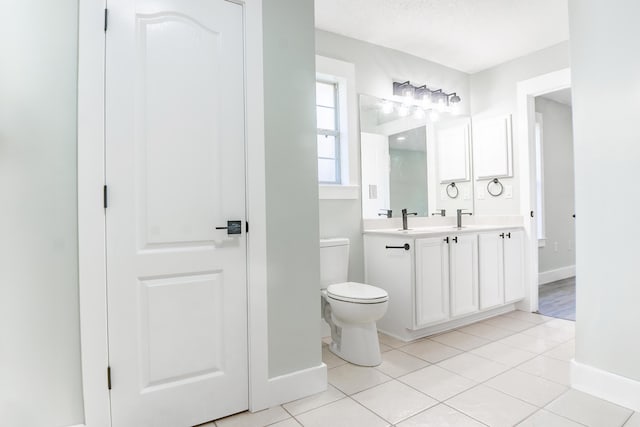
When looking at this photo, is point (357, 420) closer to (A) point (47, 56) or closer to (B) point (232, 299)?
(B) point (232, 299)

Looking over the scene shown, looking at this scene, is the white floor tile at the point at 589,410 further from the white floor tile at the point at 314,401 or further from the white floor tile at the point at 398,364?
the white floor tile at the point at 314,401

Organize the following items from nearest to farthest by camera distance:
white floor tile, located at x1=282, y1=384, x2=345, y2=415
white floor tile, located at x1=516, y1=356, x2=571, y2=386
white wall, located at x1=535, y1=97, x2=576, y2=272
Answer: white floor tile, located at x1=282, y1=384, x2=345, y2=415, white floor tile, located at x1=516, y1=356, x2=571, y2=386, white wall, located at x1=535, y1=97, x2=576, y2=272

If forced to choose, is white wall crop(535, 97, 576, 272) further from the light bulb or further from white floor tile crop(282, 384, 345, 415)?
white floor tile crop(282, 384, 345, 415)

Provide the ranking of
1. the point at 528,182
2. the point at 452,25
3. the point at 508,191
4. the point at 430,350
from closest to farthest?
1. the point at 430,350
2. the point at 452,25
3. the point at 528,182
4. the point at 508,191

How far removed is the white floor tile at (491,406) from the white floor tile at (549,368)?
41 cm

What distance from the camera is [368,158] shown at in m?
3.10

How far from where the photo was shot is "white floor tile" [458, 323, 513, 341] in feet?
9.18

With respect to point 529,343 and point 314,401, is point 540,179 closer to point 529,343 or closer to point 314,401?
point 529,343

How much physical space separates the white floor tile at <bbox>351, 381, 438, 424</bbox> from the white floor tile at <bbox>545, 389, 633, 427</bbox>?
61 centimetres

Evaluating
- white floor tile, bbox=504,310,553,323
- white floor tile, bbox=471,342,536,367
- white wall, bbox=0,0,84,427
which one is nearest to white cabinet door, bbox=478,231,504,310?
white floor tile, bbox=504,310,553,323

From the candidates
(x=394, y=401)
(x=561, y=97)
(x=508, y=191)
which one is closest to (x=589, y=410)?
(x=394, y=401)

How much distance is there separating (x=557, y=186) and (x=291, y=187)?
462 cm

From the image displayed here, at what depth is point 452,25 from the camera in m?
2.95

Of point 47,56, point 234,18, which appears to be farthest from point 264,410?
point 234,18
